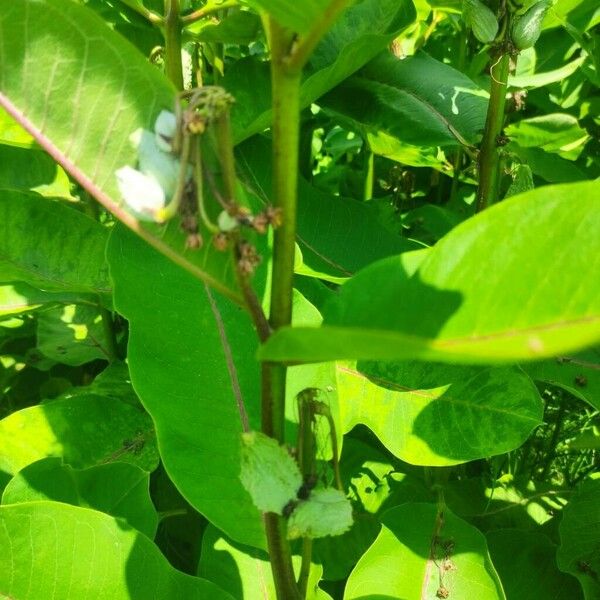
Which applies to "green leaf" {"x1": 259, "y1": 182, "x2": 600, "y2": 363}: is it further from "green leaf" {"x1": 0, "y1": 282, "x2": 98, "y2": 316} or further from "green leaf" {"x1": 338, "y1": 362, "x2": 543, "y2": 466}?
"green leaf" {"x1": 0, "y1": 282, "x2": 98, "y2": 316}

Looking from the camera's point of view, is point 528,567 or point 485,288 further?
point 528,567

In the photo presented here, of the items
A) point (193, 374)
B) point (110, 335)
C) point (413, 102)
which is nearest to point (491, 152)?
point (413, 102)

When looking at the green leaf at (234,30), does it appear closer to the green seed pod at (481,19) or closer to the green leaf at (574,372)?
the green seed pod at (481,19)

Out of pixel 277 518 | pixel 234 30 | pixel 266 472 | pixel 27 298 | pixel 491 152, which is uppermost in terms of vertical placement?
pixel 234 30

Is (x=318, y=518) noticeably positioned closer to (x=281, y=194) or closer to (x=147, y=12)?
(x=281, y=194)

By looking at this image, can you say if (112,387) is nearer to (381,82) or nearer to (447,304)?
(381,82)

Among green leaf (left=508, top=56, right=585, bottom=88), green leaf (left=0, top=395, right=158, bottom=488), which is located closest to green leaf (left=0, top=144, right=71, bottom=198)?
green leaf (left=0, top=395, right=158, bottom=488)

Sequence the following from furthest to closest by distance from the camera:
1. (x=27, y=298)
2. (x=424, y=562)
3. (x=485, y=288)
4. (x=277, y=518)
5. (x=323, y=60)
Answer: (x=27, y=298) < (x=323, y=60) < (x=424, y=562) < (x=277, y=518) < (x=485, y=288)

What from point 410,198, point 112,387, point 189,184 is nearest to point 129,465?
point 112,387
